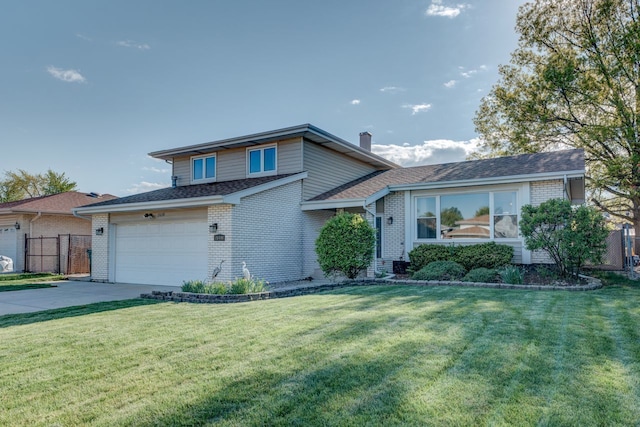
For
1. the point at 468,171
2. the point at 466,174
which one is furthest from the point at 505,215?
the point at 468,171

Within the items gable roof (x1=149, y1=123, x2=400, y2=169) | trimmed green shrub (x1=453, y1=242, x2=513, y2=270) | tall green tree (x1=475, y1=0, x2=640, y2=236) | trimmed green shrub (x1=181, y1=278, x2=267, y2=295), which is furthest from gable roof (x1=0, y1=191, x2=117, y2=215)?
tall green tree (x1=475, y1=0, x2=640, y2=236)

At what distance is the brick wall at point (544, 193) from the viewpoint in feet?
38.9

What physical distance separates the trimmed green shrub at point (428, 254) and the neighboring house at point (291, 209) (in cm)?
63

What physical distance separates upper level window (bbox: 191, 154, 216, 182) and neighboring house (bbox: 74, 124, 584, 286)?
292mm

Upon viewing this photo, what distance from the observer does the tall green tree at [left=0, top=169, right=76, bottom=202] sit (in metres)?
39.7

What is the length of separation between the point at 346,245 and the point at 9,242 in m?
18.7

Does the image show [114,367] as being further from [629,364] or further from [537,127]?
[537,127]

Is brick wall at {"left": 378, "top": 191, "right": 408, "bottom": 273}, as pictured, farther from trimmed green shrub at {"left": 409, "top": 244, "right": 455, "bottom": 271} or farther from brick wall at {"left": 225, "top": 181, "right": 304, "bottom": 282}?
brick wall at {"left": 225, "top": 181, "right": 304, "bottom": 282}

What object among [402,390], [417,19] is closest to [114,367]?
[402,390]

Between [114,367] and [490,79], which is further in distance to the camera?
[490,79]

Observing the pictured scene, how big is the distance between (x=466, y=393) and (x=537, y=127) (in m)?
19.6

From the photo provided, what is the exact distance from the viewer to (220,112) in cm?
1712

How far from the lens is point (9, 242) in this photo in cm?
2028

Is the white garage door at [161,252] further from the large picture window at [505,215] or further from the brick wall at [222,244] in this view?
the large picture window at [505,215]
